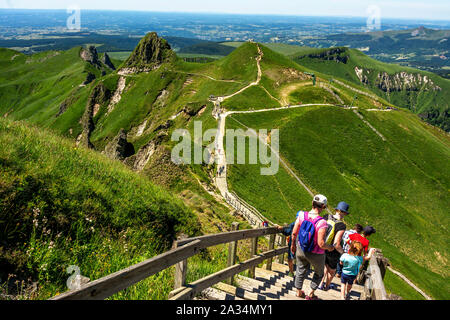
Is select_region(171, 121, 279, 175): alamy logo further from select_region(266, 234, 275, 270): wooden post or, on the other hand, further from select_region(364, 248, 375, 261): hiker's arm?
select_region(364, 248, 375, 261): hiker's arm

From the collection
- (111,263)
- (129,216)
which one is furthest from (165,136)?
(111,263)

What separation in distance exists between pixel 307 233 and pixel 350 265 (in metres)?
2.15

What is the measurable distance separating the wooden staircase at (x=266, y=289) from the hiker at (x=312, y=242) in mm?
663

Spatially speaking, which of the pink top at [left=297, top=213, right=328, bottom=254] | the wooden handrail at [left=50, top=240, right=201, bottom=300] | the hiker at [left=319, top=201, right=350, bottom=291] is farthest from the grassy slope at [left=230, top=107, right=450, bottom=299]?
the wooden handrail at [left=50, top=240, right=201, bottom=300]

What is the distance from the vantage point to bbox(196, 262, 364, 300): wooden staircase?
22.5 ft

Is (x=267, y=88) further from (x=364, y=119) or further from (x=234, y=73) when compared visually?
(x=364, y=119)

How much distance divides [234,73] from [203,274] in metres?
106

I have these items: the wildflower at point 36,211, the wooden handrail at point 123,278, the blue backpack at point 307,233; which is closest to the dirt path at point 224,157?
the blue backpack at point 307,233

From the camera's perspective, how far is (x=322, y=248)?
8.27 metres

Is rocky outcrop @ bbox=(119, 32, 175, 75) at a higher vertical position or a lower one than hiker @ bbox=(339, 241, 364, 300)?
higher

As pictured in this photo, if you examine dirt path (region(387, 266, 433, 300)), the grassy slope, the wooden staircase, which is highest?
the wooden staircase

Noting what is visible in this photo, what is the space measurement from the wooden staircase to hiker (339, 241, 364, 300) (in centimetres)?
45

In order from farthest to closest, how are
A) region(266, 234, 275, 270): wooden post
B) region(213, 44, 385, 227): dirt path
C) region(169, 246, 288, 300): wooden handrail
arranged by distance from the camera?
region(213, 44, 385, 227): dirt path → region(266, 234, 275, 270): wooden post → region(169, 246, 288, 300): wooden handrail

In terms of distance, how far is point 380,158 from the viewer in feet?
229
